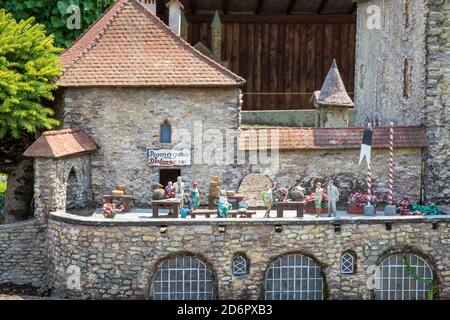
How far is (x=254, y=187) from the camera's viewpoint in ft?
107

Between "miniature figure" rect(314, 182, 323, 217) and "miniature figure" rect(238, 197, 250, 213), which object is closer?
"miniature figure" rect(238, 197, 250, 213)

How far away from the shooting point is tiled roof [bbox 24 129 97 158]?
29.6 meters

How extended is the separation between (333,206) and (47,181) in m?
9.02

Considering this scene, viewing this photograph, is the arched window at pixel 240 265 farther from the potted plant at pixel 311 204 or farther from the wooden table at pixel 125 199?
the wooden table at pixel 125 199

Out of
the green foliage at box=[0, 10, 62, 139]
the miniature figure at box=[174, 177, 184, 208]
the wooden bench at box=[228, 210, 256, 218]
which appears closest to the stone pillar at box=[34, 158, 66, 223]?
the green foliage at box=[0, 10, 62, 139]

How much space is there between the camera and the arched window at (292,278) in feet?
96.8

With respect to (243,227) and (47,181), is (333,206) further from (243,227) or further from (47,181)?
(47,181)

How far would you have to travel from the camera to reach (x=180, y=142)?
3238 cm

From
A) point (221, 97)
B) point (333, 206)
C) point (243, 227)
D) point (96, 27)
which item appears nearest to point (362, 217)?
point (333, 206)

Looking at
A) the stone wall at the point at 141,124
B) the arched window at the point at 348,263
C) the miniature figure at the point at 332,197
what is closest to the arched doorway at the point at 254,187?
the stone wall at the point at 141,124

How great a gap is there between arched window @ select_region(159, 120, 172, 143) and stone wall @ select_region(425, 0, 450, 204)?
8744 millimetres

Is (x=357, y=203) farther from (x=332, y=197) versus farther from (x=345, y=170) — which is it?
(x=345, y=170)

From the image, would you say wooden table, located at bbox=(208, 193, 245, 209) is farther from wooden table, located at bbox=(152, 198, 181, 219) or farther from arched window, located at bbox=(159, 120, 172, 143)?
arched window, located at bbox=(159, 120, 172, 143)

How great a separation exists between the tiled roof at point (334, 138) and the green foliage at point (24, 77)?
670 cm
